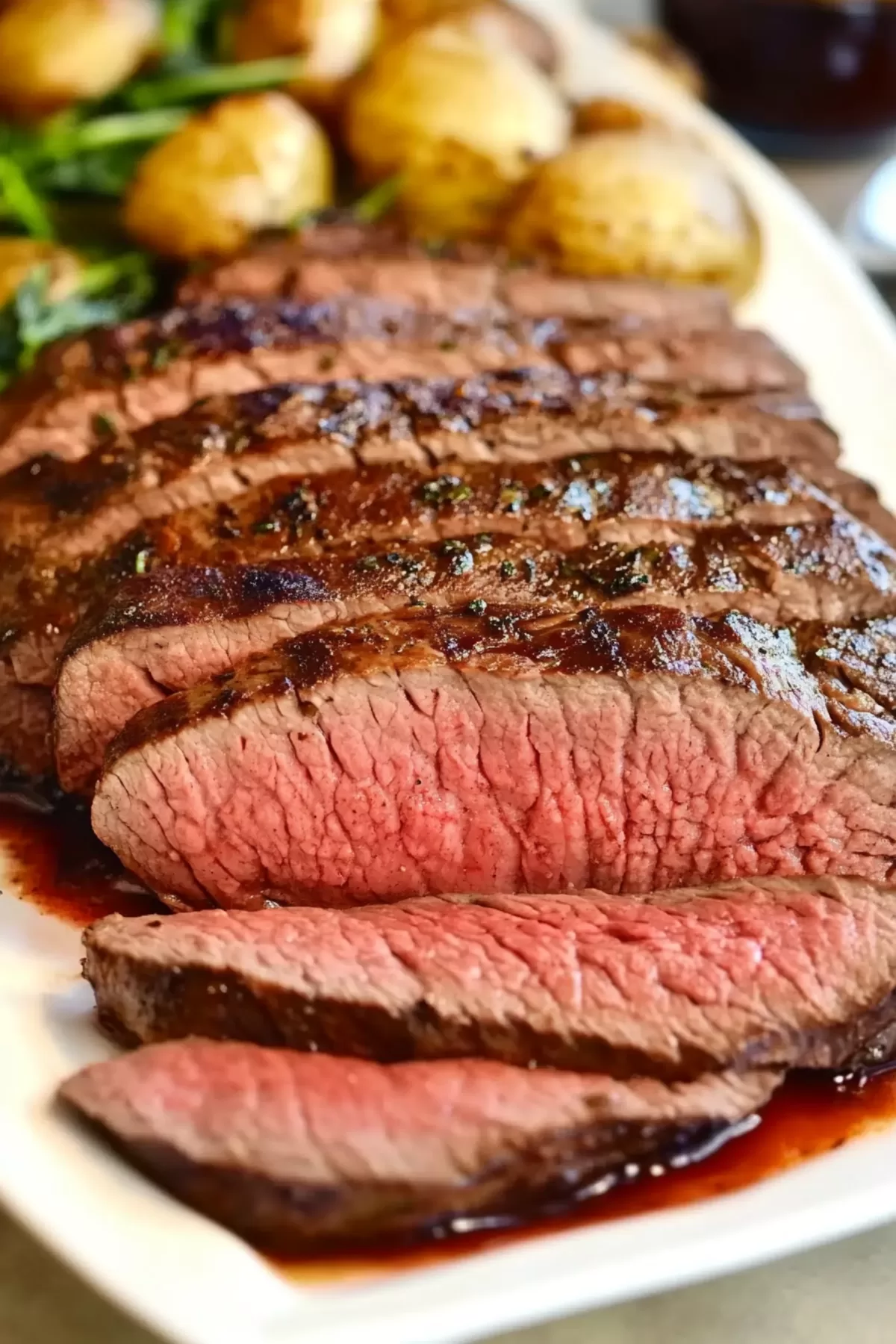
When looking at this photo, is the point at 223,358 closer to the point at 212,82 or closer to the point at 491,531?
the point at 491,531

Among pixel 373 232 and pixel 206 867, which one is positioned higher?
pixel 373 232

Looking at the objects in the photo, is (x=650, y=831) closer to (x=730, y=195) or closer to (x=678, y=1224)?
(x=678, y=1224)

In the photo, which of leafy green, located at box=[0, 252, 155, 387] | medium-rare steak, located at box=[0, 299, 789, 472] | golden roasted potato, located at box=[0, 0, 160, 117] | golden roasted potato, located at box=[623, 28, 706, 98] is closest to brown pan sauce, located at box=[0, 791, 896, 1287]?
medium-rare steak, located at box=[0, 299, 789, 472]

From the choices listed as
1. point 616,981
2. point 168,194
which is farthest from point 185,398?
point 616,981

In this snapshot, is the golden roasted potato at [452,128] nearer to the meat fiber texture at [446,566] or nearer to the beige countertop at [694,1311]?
the meat fiber texture at [446,566]

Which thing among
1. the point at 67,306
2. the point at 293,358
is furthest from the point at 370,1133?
the point at 67,306

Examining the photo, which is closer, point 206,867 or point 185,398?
point 206,867
